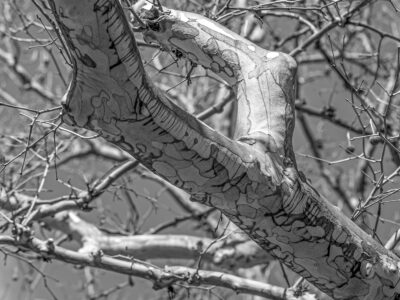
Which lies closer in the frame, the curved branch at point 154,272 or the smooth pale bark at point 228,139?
the smooth pale bark at point 228,139

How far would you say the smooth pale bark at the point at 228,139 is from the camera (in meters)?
1.68

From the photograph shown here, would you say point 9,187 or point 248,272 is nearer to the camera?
point 9,187

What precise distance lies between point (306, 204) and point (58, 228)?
2.88 metres

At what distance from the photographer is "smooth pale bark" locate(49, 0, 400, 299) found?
168 centimetres

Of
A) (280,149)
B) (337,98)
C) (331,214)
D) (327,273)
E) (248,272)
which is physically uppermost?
(337,98)

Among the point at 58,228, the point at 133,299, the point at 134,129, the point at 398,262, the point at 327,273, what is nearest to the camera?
the point at 134,129

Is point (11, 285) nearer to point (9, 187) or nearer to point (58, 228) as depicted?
point (58, 228)

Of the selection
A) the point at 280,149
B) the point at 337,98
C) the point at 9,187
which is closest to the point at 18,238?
the point at 9,187

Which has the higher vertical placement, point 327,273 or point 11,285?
point 11,285

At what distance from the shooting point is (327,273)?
92.7 inches

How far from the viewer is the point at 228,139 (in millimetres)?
1991

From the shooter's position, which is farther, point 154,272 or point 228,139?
point 154,272

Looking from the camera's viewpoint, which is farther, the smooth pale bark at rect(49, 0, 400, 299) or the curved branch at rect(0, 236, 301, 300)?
the curved branch at rect(0, 236, 301, 300)

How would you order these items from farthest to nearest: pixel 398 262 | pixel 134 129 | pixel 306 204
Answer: pixel 398 262 < pixel 306 204 < pixel 134 129
